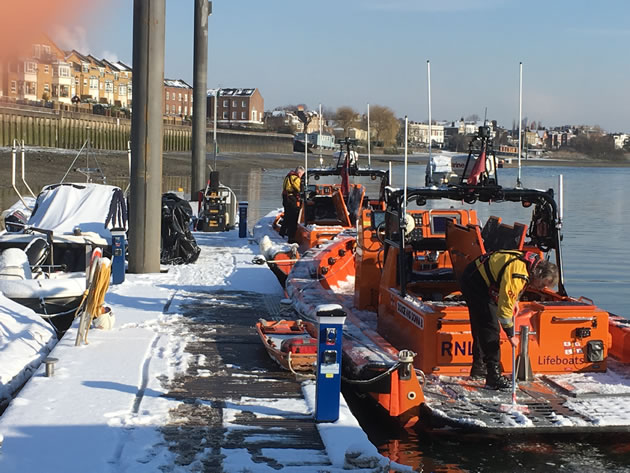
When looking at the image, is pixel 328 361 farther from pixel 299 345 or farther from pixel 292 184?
pixel 292 184

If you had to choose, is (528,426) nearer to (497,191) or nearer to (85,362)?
(497,191)

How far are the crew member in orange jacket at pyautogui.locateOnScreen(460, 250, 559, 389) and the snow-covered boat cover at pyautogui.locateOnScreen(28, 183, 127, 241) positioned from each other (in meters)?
9.22

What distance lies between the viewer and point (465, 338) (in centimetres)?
841

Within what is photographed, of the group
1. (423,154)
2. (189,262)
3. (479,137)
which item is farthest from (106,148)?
(423,154)

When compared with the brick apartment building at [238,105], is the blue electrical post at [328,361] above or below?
below

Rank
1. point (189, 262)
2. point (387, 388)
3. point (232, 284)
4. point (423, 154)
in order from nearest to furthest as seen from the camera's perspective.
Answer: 1. point (387, 388)
2. point (232, 284)
3. point (189, 262)
4. point (423, 154)

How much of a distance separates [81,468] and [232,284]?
334 inches

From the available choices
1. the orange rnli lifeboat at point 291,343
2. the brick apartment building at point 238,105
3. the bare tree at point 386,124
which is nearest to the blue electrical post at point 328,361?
the orange rnli lifeboat at point 291,343

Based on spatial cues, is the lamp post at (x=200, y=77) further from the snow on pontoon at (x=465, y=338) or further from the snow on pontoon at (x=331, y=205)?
the snow on pontoon at (x=465, y=338)

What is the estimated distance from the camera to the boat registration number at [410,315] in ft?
27.9

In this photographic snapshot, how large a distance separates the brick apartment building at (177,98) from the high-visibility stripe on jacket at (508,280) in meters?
118

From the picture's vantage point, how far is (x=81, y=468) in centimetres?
574

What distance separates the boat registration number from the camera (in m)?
8.52

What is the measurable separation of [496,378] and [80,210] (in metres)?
10.8
